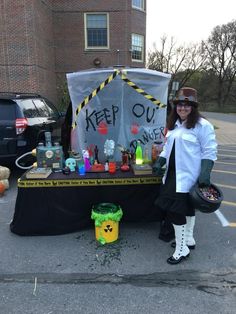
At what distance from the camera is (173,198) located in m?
3.05

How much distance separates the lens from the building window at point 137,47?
64.8 feet

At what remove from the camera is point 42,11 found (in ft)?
52.7

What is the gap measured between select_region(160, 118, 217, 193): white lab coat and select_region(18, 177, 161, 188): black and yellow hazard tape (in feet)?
2.63

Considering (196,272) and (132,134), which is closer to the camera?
(196,272)

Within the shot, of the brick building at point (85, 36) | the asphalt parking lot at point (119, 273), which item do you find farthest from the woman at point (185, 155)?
the brick building at point (85, 36)

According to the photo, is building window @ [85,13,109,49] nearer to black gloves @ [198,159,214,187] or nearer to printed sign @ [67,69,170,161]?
printed sign @ [67,69,170,161]

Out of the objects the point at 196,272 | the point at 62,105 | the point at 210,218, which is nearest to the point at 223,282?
the point at 196,272

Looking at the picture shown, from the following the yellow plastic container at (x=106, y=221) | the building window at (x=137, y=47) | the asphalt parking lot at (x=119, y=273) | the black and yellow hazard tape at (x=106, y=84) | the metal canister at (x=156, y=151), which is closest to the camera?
the asphalt parking lot at (x=119, y=273)

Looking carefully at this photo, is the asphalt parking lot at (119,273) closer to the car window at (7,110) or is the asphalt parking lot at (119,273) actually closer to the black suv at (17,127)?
the black suv at (17,127)

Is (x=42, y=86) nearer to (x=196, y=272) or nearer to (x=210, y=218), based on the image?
(x=210, y=218)

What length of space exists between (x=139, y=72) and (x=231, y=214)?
8.34ft

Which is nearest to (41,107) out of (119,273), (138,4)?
(119,273)

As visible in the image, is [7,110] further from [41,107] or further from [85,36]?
[85,36]

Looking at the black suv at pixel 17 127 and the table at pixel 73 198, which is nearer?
the table at pixel 73 198
